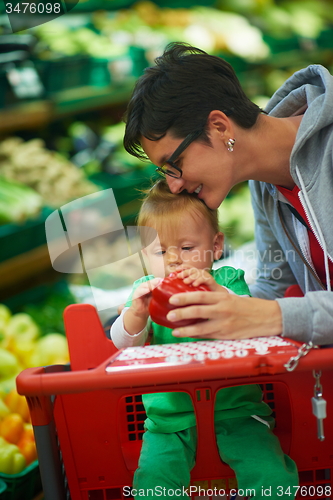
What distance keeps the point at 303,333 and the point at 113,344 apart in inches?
18.9

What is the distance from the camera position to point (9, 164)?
254cm

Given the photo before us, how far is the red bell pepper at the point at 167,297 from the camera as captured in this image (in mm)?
1217

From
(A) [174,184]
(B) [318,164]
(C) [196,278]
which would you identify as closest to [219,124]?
A: (A) [174,184]

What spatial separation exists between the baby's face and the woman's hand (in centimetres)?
21

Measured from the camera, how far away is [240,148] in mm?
1606

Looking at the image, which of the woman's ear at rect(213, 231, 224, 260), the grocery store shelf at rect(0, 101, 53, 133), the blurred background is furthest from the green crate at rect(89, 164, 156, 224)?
the grocery store shelf at rect(0, 101, 53, 133)

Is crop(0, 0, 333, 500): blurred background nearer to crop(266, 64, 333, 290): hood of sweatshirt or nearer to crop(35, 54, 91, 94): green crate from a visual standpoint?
crop(35, 54, 91, 94): green crate

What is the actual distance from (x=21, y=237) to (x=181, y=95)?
4.00ft

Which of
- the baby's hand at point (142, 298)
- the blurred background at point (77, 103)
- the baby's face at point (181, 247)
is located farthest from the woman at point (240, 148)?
the blurred background at point (77, 103)

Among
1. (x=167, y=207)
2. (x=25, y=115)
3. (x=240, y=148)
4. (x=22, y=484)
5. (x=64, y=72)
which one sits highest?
(x=64, y=72)

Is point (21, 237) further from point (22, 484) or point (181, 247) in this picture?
point (181, 247)

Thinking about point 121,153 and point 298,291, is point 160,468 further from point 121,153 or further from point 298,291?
point 121,153

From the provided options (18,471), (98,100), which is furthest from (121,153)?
(18,471)

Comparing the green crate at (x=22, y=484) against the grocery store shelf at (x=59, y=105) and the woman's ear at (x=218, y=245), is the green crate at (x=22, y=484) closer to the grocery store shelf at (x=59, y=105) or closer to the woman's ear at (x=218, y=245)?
the woman's ear at (x=218, y=245)
